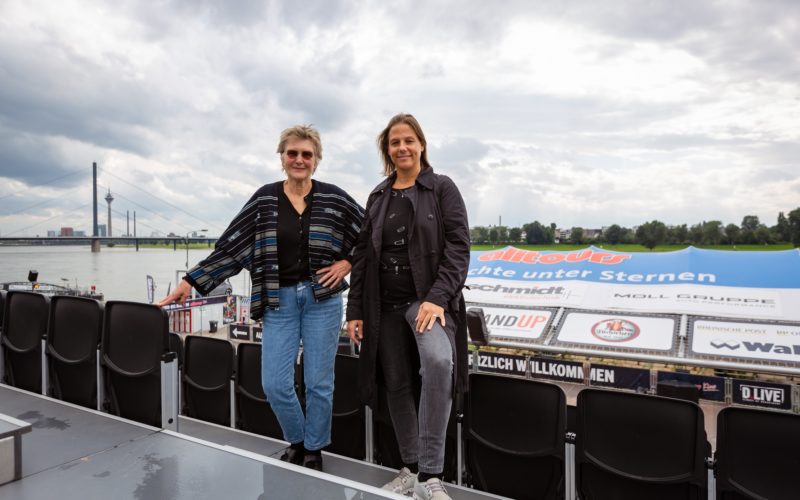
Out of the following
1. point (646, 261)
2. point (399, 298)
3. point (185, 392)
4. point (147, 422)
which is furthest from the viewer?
point (646, 261)

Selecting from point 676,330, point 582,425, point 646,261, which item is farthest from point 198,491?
point 646,261

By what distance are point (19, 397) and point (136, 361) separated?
0.84 meters

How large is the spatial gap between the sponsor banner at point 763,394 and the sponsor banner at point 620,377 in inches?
55.2

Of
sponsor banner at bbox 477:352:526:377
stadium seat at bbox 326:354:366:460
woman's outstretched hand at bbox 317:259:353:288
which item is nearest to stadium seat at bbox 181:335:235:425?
stadium seat at bbox 326:354:366:460

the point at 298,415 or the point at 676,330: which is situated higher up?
the point at 298,415

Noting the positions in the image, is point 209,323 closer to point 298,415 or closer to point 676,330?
point 676,330

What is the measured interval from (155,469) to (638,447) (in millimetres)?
1560

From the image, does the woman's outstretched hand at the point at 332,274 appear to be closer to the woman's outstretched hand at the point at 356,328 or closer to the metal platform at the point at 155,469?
the woman's outstretched hand at the point at 356,328

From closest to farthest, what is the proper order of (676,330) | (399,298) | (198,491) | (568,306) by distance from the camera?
(198,491)
(399,298)
(676,330)
(568,306)

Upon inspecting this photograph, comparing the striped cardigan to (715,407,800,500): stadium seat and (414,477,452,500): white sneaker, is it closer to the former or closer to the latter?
(414,477,452,500): white sneaker

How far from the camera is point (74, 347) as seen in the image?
223 cm

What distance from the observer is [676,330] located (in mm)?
8914

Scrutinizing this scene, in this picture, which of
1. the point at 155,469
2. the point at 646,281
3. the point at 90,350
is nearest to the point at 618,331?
the point at 646,281

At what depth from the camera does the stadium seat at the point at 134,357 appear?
1.96m
